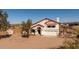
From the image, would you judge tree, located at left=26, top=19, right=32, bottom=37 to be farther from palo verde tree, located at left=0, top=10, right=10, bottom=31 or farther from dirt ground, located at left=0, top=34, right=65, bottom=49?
palo verde tree, located at left=0, top=10, right=10, bottom=31

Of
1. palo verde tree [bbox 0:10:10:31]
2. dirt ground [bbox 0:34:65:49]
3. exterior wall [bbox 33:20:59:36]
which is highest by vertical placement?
palo verde tree [bbox 0:10:10:31]

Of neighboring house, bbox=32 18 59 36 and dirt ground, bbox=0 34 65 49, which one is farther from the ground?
neighboring house, bbox=32 18 59 36

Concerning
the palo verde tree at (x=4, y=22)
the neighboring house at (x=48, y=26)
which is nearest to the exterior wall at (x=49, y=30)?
the neighboring house at (x=48, y=26)

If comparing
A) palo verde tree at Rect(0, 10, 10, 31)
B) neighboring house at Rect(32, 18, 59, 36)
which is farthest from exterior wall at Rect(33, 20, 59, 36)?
palo verde tree at Rect(0, 10, 10, 31)

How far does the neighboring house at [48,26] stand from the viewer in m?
2.52

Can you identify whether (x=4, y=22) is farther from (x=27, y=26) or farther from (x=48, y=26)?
(x=48, y=26)

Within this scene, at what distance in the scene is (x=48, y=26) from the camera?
2.55m

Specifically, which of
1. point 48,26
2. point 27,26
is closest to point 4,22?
point 27,26

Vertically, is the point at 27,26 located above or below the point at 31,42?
above

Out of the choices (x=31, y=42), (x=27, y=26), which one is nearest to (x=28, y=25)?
(x=27, y=26)

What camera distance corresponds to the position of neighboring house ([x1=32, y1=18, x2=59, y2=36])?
252 centimetres

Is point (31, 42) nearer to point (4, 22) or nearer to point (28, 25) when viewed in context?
point (28, 25)
